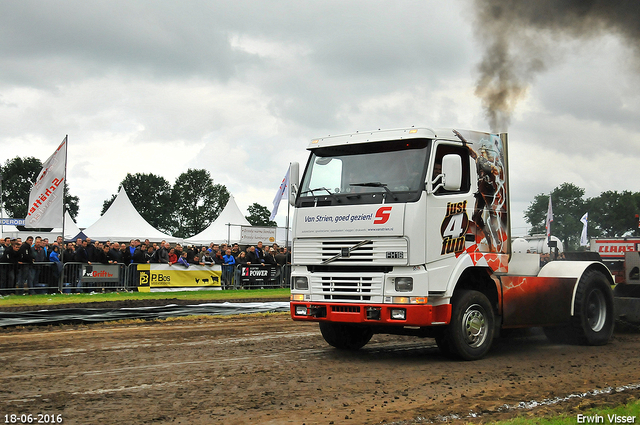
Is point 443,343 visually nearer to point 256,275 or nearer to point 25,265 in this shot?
point 25,265

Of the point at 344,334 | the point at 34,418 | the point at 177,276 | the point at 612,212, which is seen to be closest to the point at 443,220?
the point at 344,334

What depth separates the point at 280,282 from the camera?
2606cm

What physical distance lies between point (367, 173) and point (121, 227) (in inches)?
1475

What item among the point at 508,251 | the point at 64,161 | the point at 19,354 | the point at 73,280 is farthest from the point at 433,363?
the point at 64,161

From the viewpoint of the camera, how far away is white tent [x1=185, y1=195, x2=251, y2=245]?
4438 cm

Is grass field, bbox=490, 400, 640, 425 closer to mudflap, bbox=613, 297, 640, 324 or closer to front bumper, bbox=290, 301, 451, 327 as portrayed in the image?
front bumper, bbox=290, 301, 451, 327

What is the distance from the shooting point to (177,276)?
23.3m

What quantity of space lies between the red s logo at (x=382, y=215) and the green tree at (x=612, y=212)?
2784 inches

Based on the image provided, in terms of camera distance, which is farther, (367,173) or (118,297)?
(118,297)

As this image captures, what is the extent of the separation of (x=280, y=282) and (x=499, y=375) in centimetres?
1884

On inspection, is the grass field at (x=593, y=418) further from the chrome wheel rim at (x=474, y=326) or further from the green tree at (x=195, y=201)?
the green tree at (x=195, y=201)

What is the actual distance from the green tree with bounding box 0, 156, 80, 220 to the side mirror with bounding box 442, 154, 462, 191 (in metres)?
110

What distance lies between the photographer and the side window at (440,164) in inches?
332

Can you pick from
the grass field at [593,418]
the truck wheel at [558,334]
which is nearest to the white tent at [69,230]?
the truck wheel at [558,334]
